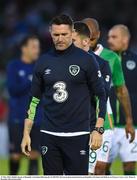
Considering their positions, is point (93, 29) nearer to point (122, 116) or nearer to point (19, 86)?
point (122, 116)

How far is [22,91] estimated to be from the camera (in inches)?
453

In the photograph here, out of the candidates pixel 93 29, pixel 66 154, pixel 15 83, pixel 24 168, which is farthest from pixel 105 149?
pixel 24 168

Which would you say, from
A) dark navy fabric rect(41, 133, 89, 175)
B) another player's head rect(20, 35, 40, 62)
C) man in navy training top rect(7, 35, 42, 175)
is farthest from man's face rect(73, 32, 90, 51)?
another player's head rect(20, 35, 40, 62)

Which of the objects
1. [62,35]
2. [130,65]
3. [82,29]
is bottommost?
[130,65]

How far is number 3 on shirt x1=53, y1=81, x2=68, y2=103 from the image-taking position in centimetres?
763

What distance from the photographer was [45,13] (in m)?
21.6

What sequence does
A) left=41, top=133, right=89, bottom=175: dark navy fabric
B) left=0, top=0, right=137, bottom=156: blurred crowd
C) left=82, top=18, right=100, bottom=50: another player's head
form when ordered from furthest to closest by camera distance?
left=0, top=0, right=137, bottom=156: blurred crowd < left=82, top=18, right=100, bottom=50: another player's head < left=41, top=133, right=89, bottom=175: dark navy fabric

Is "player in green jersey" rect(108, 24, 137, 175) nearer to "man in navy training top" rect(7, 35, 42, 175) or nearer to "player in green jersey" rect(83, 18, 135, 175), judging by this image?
"player in green jersey" rect(83, 18, 135, 175)

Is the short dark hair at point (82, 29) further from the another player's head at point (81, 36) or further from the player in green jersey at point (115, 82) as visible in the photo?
the player in green jersey at point (115, 82)

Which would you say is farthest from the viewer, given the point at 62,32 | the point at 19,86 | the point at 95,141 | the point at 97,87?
the point at 19,86

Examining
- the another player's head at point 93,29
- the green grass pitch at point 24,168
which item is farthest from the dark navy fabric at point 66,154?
the green grass pitch at point 24,168

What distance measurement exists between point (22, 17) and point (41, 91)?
14059 mm

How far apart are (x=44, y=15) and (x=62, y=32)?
1396 centimetres

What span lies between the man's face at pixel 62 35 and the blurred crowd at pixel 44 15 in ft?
40.8
